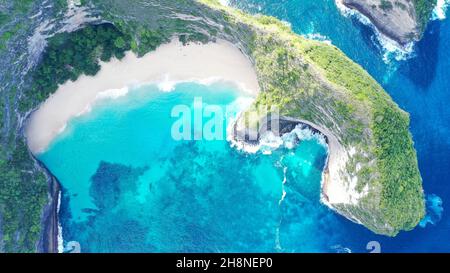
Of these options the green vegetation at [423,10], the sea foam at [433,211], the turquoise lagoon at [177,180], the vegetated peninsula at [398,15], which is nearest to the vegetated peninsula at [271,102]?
the turquoise lagoon at [177,180]

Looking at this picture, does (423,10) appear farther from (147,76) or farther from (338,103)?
(147,76)

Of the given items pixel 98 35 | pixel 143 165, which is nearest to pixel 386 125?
pixel 143 165

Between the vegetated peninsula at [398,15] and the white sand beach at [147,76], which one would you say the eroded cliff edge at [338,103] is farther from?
the vegetated peninsula at [398,15]

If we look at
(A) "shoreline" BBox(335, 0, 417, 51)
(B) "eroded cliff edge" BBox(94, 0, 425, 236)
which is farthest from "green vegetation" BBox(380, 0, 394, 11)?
(B) "eroded cliff edge" BBox(94, 0, 425, 236)

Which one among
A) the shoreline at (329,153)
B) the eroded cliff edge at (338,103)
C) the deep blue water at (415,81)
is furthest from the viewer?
the deep blue water at (415,81)

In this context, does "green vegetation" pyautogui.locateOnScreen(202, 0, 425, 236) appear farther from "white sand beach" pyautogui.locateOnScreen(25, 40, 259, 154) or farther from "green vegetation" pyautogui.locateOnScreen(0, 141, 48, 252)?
"green vegetation" pyautogui.locateOnScreen(0, 141, 48, 252)

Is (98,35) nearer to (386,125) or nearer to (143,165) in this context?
(143,165)

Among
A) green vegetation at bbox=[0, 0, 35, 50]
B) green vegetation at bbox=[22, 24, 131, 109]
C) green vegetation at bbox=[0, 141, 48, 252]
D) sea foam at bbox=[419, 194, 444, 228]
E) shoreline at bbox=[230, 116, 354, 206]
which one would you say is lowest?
green vegetation at bbox=[0, 141, 48, 252]
